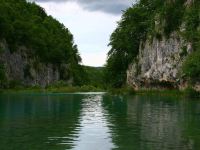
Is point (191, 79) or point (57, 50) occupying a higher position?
point (57, 50)

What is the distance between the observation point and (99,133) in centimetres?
2394

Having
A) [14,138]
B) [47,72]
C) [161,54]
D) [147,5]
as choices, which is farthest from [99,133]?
[47,72]

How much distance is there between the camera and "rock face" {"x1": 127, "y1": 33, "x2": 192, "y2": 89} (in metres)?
83.1

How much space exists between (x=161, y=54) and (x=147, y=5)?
2138 cm

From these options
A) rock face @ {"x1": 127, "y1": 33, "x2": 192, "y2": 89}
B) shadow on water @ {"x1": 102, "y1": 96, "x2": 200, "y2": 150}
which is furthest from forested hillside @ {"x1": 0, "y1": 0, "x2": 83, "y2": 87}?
shadow on water @ {"x1": 102, "y1": 96, "x2": 200, "y2": 150}

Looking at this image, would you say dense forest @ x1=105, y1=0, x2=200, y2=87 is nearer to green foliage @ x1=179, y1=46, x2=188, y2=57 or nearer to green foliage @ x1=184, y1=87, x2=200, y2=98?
green foliage @ x1=179, y1=46, x2=188, y2=57

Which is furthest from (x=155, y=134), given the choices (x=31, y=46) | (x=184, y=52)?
(x=31, y=46)

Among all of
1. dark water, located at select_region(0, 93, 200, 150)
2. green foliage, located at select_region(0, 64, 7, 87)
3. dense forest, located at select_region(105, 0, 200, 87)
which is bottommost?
dark water, located at select_region(0, 93, 200, 150)

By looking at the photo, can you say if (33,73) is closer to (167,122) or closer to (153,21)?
(153,21)

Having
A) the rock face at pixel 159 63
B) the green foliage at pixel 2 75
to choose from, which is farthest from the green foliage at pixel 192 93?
the green foliage at pixel 2 75

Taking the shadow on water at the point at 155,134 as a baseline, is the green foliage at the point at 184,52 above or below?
above

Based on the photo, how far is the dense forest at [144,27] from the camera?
7856 centimetres

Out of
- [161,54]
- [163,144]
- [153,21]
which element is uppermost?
[153,21]

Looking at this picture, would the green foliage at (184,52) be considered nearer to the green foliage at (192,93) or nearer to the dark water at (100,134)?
the green foliage at (192,93)
